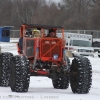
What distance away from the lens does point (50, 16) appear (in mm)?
98250

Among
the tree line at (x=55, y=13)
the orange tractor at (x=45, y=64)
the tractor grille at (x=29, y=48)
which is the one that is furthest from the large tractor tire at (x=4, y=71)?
the tree line at (x=55, y=13)

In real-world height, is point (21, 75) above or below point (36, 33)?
below

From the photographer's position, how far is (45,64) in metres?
13.9

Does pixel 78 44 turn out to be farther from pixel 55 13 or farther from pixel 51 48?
pixel 55 13

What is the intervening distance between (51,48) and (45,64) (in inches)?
21.5

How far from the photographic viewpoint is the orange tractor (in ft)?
42.0

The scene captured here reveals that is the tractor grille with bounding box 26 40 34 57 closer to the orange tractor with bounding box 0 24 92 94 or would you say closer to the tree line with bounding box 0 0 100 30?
the orange tractor with bounding box 0 24 92 94

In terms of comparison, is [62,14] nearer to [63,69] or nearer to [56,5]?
[56,5]

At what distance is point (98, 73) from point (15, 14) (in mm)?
94953

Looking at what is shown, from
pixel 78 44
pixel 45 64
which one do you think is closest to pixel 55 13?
pixel 78 44

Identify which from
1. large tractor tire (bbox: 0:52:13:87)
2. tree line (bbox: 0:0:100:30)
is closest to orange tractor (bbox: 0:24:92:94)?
large tractor tire (bbox: 0:52:13:87)

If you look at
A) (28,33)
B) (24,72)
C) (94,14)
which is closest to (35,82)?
(28,33)

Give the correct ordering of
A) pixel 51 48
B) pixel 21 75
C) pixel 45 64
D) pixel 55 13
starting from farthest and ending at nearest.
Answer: pixel 55 13, pixel 45 64, pixel 51 48, pixel 21 75

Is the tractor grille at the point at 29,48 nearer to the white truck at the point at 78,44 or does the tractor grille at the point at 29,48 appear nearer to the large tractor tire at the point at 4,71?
the large tractor tire at the point at 4,71
